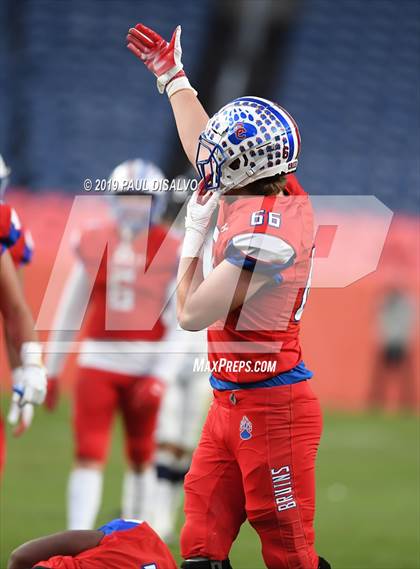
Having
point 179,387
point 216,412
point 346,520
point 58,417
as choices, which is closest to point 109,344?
point 179,387

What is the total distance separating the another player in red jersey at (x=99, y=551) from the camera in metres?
3.05

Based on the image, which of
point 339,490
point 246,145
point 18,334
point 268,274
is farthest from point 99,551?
point 339,490

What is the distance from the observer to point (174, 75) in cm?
371

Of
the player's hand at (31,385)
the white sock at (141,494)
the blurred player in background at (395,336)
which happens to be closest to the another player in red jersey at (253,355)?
the player's hand at (31,385)

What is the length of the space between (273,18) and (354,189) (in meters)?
2.05

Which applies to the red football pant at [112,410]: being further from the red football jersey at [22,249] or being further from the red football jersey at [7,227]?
the red football jersey at [7,227]

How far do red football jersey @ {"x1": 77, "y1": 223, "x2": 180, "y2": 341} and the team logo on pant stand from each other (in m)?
2.21

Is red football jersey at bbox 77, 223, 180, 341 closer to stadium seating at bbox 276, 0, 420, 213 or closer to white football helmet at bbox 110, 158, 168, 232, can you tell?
white football helmet at bbox 110, 158, 168, 232

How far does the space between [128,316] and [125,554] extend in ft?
8.08

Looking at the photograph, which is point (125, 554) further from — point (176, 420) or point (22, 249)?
point (176, 420)

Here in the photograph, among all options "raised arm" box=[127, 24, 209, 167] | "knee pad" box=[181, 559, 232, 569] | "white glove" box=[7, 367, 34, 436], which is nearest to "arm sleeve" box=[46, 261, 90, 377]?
"white glove" box=[7, 367, 34, 436]

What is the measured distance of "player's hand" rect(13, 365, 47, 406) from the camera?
3879 mm

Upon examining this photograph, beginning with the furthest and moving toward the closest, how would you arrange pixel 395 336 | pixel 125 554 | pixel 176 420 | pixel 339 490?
pixel 395 336, pixel 339 490, pixel 176 420, pixel 125 554

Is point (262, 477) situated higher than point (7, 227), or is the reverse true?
point (7, 227)
